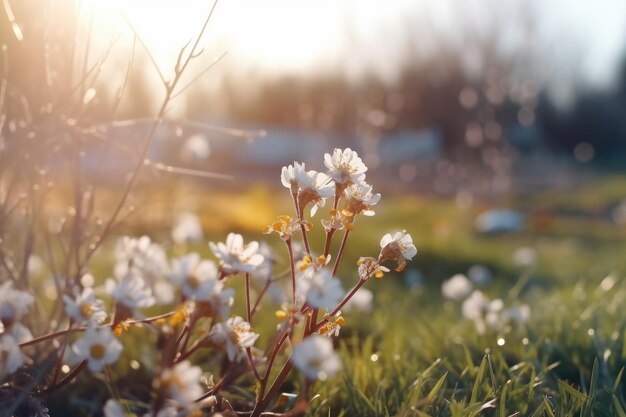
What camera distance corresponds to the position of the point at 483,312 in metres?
2.70

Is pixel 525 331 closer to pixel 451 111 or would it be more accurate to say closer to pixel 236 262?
pixel 236 262

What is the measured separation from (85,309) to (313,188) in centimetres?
47

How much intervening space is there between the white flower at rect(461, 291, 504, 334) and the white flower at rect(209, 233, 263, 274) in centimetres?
151

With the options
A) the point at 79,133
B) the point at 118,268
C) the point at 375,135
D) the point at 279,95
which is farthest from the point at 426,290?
the point at 279,95

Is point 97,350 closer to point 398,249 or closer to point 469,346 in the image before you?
point 398,249

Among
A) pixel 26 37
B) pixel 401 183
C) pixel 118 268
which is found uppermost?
pixel 26 37

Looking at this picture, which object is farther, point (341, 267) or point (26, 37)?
point (341, 267)

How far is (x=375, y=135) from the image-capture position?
32.4 ft

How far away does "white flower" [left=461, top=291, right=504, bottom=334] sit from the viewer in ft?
8.55

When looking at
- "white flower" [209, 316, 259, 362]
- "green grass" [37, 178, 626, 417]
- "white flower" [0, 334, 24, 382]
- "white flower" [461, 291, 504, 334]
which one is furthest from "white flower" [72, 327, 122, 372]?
"white flower" [461, 291, 504, 334]

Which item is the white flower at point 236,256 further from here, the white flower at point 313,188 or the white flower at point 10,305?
the white flower at point 10,305

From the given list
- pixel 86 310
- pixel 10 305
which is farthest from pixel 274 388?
pixel 10 305

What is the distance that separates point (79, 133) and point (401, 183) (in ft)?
64.1

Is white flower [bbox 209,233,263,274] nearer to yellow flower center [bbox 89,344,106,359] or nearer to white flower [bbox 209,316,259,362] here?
white flower [bbox 209,316,259,362]
